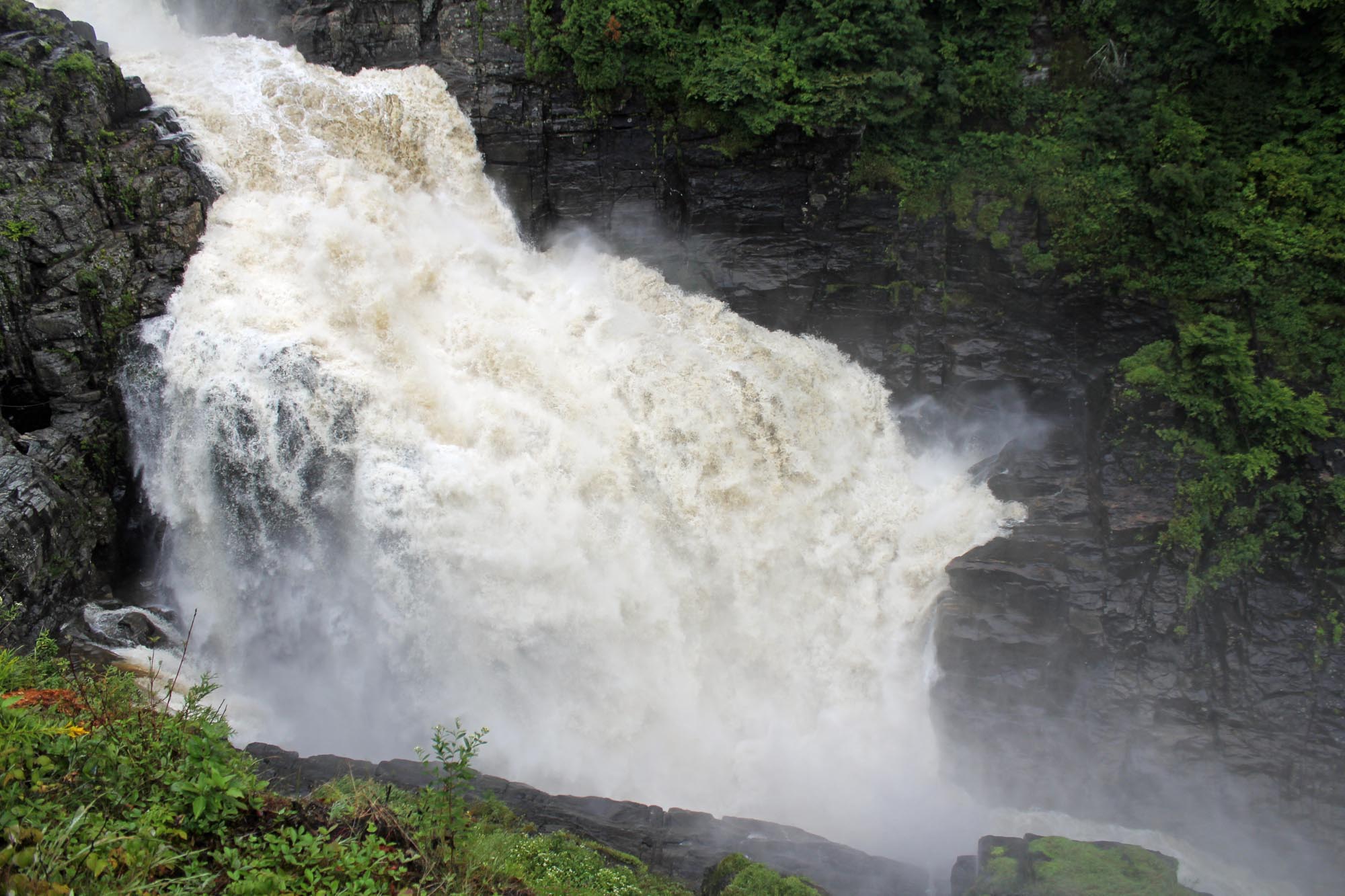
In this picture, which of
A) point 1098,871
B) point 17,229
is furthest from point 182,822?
point 17,229

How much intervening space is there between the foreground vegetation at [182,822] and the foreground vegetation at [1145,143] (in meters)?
12.1

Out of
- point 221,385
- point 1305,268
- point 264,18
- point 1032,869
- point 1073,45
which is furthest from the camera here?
point 264,18

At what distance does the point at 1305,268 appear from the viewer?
12.7 metres

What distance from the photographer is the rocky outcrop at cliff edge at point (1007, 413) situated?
1225cm

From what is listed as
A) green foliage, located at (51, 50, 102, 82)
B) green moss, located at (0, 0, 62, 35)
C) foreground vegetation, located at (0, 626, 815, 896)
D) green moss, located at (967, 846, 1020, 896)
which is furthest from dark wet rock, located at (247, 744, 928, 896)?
green moss, located at (0, 0, 62, 35)

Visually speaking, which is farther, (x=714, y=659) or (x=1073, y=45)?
(x=1073, y=45)

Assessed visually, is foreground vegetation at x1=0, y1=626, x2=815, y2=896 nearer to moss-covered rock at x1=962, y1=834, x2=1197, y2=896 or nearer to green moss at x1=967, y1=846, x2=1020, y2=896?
green moss at x1=967, y1=846, x2=1020, y2=896

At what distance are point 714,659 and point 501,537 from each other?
3.96 m

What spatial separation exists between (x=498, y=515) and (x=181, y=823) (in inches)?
300

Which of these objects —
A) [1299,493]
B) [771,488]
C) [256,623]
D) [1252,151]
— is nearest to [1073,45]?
[1252,151]

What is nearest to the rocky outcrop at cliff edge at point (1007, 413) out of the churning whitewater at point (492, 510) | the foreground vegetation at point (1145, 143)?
the foreground vegetation at point (1145, 143)

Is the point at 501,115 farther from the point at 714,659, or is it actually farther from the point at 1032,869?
the point at 1032,869

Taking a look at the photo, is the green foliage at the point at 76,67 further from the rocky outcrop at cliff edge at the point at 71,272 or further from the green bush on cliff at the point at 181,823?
the green bush on cliff at the point at 181,823

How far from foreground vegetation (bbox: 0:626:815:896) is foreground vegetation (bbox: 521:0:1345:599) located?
12070 mm
